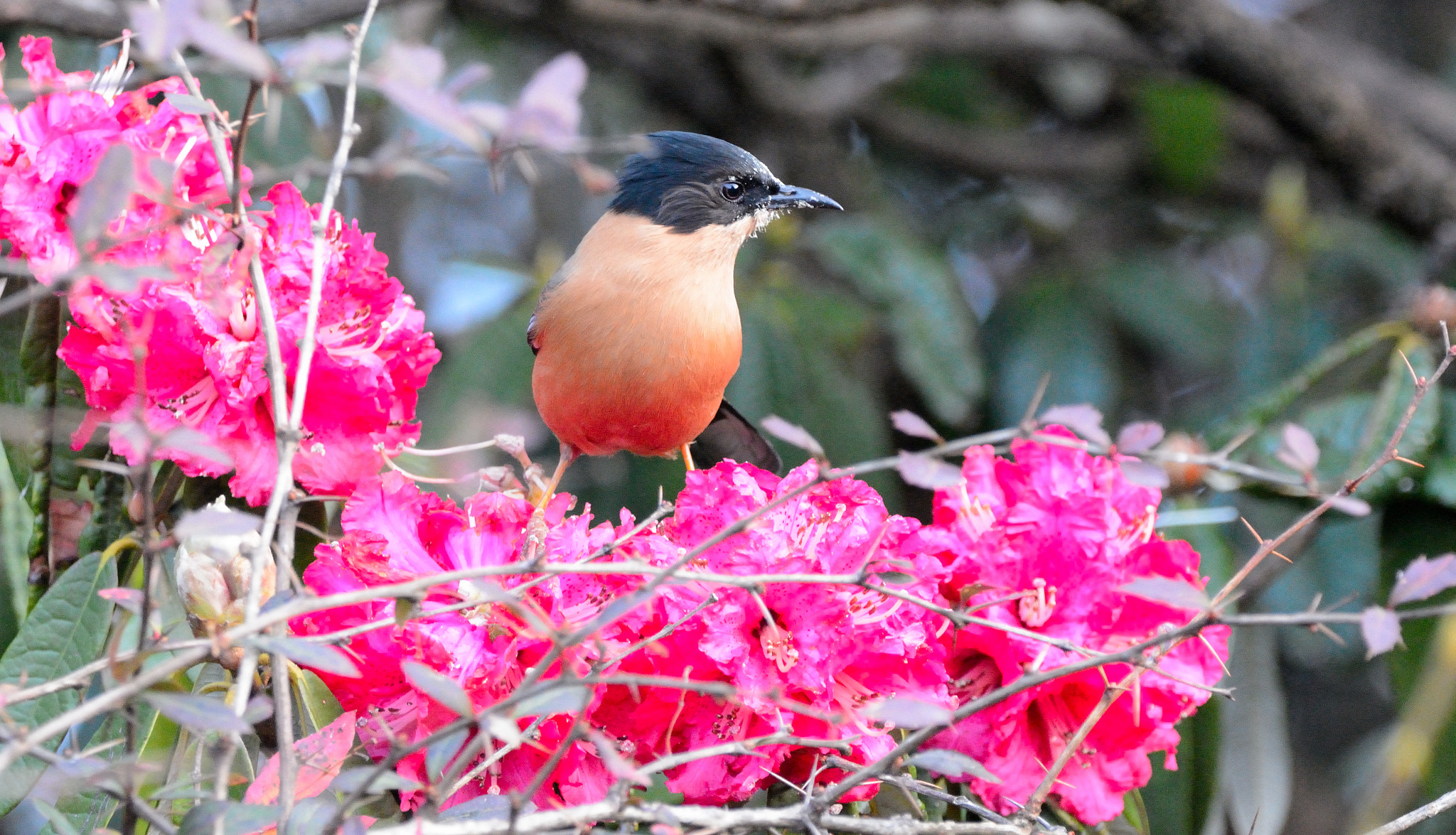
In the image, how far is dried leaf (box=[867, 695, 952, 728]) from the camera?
3.04 feet

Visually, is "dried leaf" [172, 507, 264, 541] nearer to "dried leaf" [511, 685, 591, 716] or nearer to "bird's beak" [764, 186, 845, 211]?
"dried leaf" [511, 685, 591, 716]

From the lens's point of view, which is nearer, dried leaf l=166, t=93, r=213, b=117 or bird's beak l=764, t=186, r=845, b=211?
dried leaf l=166, t=93, r=213, b=117

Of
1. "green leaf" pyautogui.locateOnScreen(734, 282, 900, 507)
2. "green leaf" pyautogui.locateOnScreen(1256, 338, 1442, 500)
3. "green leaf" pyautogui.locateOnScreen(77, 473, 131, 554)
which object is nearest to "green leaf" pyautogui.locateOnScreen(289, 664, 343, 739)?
"green leaf" pyautogui.locateOnScreen(77, 473, 131, 554)

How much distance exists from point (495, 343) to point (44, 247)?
1651 mm

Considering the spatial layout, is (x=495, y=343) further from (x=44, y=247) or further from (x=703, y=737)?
(x=703, y=737)

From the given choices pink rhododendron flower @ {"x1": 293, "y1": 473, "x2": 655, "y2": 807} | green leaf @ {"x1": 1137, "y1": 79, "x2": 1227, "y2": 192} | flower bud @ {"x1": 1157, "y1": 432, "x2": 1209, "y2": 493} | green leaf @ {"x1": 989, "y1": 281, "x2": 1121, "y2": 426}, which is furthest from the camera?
green leaf @ {"x1": 1137, "y1": 79, "x2": 1227, "y2": 192}

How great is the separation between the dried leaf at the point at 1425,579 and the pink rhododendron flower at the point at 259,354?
1.05 meters

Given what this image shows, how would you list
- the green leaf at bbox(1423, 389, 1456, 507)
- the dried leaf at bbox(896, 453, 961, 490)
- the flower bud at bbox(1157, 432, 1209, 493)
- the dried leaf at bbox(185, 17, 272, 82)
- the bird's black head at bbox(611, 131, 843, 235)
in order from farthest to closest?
the bird's black head at bbox(611, 131, 843, 235) → the green leaf at bbox(1423, 389, 1456, 507) → the flower bud at bbox(1157, 432, 1209, 493) → the dried leaf at bbox(896, 453, 961, 490) → the dried leaf at bbox(185, 17, 272, 82)

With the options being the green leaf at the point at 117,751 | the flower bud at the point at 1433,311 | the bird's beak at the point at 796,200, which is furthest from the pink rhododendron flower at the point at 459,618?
the flower bud at the point at 1433,311

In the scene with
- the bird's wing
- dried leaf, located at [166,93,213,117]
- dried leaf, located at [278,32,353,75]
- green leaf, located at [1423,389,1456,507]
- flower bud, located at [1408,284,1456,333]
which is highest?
dried leaf, located at [278,32,353,75]

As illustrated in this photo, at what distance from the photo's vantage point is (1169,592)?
1.00 meters

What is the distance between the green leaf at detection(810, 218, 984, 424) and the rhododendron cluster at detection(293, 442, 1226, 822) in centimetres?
168

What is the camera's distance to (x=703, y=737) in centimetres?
125

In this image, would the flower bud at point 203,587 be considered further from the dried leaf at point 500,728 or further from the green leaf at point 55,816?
the dried leaf at point 500,728
